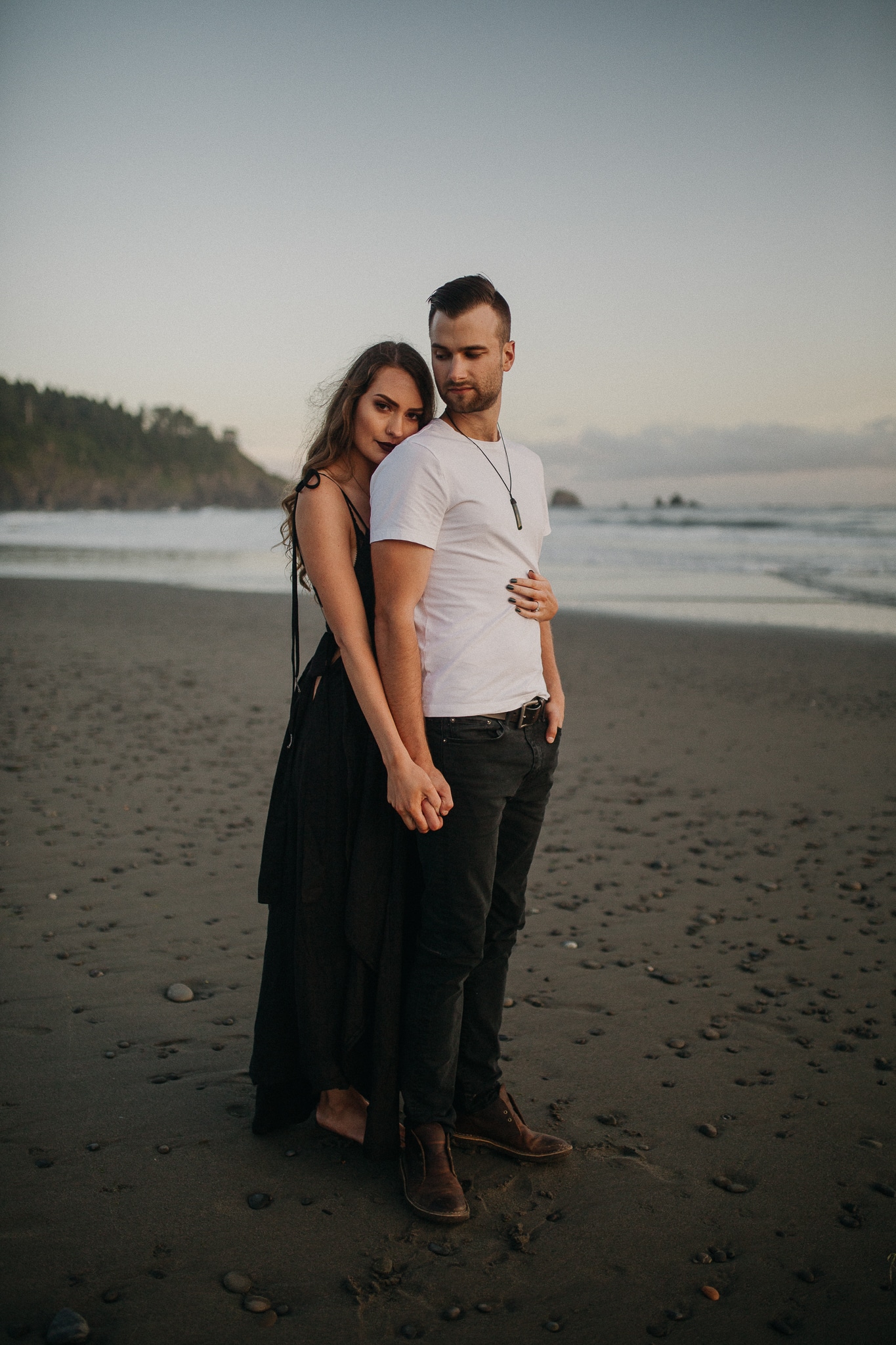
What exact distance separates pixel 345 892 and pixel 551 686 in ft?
2.93

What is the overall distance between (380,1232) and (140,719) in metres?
6.50

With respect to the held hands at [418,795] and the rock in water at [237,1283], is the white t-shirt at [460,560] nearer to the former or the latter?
the held hands at [418,795]

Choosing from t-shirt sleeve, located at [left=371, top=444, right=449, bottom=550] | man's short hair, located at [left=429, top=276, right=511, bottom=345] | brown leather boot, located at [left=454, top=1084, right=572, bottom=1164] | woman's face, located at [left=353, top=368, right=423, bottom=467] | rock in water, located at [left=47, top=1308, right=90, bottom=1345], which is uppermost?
man's short hair, located at [left=429, top=276, right=511, bottom=345]

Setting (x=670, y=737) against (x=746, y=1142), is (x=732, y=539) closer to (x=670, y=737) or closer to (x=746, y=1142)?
(x=670, y=737)

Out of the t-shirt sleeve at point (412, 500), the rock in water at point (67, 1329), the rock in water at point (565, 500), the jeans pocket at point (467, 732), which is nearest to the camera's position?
the rock in water at point (67, 1329)

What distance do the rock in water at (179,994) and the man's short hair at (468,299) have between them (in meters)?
2.82

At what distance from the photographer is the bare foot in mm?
2816

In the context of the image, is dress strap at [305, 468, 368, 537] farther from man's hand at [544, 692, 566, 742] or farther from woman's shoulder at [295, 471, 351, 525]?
man's hand at [544, 692, 566, 742]

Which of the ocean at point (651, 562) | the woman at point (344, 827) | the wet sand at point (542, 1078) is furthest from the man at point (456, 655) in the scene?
the ocean at point (651, 562)

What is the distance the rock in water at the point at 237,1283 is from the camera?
2.24 metres

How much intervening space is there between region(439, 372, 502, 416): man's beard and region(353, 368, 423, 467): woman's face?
20 cm

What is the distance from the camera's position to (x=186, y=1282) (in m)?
2.26

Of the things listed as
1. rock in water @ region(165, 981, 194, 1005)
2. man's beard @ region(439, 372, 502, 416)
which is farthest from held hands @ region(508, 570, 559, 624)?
rock in water @ region(165, 981, 194, 1005)

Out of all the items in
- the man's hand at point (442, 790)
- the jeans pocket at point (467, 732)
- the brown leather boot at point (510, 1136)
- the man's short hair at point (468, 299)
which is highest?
the man's short hair at point (468, 299)
